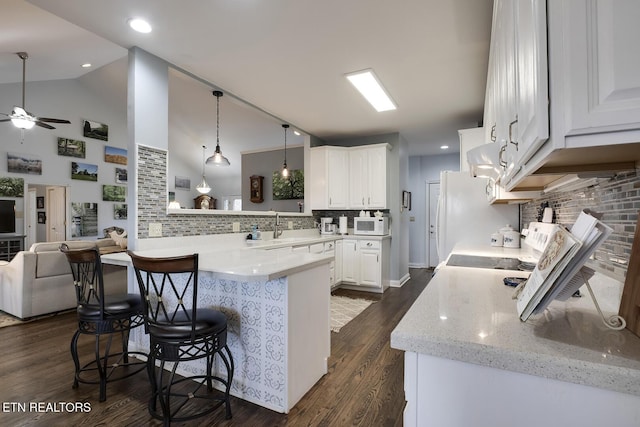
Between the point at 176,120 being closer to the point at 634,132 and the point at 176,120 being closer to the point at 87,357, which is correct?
the point at 87,357

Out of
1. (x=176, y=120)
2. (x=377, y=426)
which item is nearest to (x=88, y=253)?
(x=377, y=426)

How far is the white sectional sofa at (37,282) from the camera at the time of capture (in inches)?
129

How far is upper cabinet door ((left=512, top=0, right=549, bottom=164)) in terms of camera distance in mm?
640

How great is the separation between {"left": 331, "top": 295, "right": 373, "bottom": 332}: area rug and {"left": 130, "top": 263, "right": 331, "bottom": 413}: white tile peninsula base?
118 centimetres

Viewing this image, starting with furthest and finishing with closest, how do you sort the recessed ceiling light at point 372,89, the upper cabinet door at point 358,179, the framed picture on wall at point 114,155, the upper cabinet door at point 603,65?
the framed picture on wall at point 114,155 → the upper cabinet door at point 358,179 → the recessed ceiling light at point 372,89 → the upper cabinet door at point 603,65

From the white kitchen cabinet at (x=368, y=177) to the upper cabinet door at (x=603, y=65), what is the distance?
13.6ft

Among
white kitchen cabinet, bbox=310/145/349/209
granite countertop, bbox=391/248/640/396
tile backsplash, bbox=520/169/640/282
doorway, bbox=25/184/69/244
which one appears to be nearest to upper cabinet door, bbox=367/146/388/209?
white kitchen cabinet, bbox=310/145/349/209

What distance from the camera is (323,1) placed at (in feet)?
6.39

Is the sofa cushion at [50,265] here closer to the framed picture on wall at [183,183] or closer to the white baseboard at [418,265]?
the white baseboard at [418,265]

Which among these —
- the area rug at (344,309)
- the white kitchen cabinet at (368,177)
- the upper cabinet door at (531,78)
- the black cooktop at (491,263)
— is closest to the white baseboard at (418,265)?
the white kitchen cabinet at (368,177)

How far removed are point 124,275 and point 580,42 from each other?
463 centimetres

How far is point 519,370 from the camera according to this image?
655 millimetres

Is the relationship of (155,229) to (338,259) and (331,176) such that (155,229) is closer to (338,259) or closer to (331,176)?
(338,259)

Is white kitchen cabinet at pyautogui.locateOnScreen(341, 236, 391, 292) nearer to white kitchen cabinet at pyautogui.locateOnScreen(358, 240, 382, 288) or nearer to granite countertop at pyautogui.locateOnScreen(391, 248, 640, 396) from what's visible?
white kitchen cabinet at pyautogui.locateOnScreen(358, 240, 382, 288)
